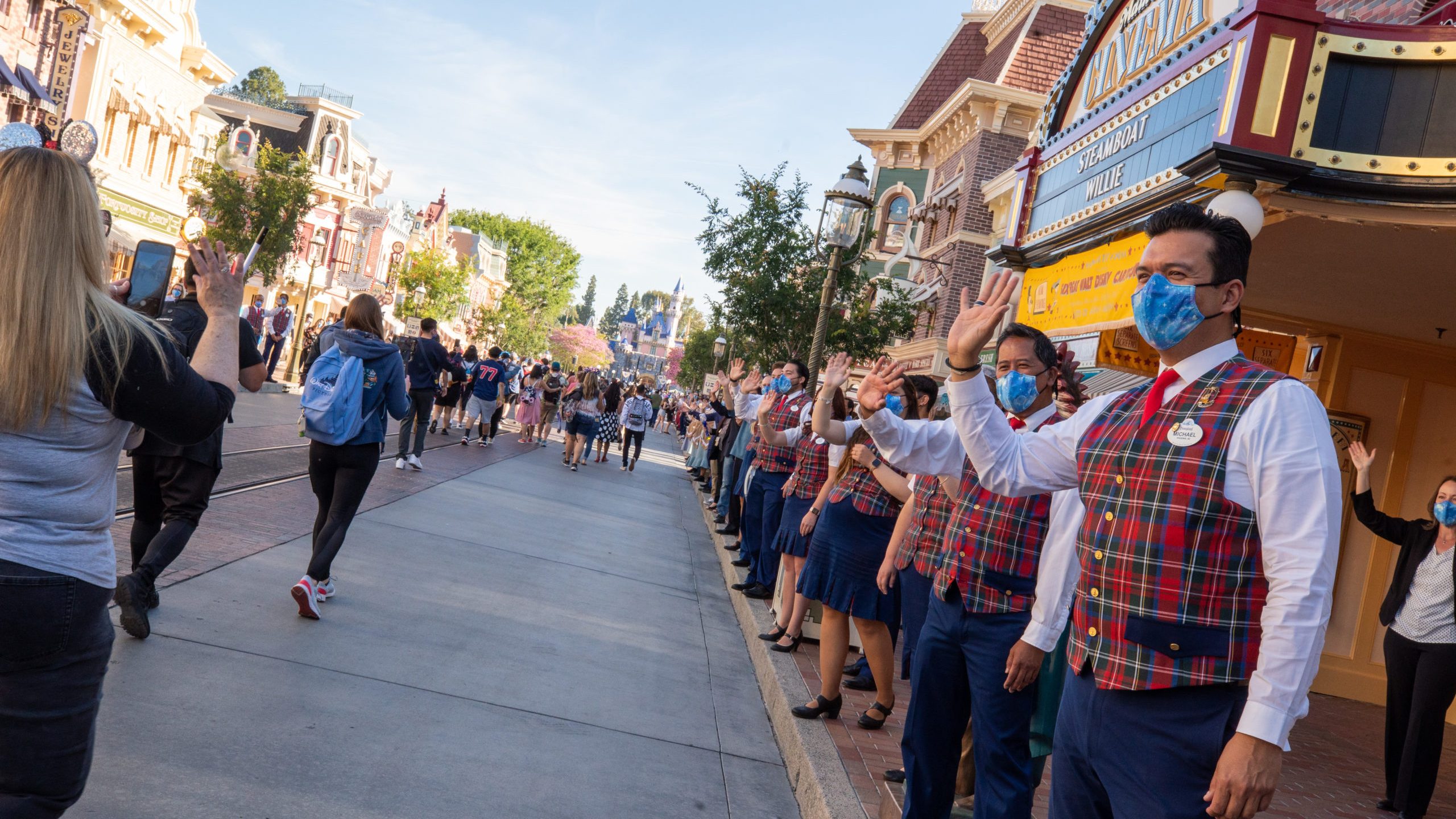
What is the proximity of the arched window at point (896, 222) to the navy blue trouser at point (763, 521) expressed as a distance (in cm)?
2488

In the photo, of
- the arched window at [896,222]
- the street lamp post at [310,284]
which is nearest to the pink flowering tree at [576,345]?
the street lamp post at [310,284]

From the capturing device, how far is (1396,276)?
816 centimetres

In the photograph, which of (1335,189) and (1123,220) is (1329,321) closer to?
(1123,220)

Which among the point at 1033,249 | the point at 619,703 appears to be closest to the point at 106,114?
the point at 1033,249

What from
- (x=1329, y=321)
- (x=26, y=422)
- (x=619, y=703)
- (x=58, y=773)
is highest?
(x=1329, y=321)

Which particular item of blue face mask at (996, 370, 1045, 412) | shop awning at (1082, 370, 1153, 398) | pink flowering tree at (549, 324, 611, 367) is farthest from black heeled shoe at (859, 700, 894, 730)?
pink flowering tree at (549, 324, 611, 367)

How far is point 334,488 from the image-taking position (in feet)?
21.7

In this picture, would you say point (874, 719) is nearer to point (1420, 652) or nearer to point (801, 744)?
point (801, 744)

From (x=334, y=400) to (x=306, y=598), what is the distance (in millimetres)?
1148

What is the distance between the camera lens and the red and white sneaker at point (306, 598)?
6117 millimetres

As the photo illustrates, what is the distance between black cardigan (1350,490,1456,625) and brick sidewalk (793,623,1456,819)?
3.77 ft

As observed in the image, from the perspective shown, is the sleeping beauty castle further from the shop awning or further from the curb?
the curb

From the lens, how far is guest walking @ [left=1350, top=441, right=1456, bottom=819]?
6.46m

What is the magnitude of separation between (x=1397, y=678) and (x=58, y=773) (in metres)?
7.16
